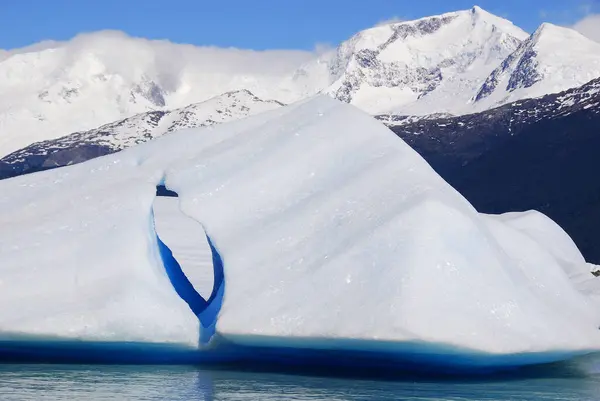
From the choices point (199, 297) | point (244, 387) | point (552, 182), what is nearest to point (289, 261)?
point (244, 387)

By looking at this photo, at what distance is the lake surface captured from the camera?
14.1 meters

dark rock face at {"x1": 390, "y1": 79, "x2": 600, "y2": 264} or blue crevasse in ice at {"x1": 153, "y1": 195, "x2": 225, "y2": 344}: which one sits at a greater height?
dark rock face at {"x1": 390, "y1": 79, "x2": 600, "y2": 264}

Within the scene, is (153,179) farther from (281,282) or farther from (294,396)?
(294,396)

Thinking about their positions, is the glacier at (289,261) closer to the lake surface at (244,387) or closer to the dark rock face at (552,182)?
the lake surface at (244,387)

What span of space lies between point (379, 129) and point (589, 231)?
401 feet

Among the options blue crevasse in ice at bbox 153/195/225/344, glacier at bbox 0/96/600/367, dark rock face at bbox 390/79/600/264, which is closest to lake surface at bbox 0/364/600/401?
glacier at bbox 0/96/600/367

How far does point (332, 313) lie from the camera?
1502 centimetres

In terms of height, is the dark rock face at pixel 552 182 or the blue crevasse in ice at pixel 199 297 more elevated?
the dark rock face at pixel 552 182

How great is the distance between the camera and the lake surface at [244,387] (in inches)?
556

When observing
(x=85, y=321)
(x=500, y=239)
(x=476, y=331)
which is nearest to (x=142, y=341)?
(x=85, y=321)

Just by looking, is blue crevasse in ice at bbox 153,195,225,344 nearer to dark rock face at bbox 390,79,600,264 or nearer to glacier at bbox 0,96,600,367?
glacier at bbox 0,96,600,367

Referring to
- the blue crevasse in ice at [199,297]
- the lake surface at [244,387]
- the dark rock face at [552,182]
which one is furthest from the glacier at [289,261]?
the dark rock face at [552,182]

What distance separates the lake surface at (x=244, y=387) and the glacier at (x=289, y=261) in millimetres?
456

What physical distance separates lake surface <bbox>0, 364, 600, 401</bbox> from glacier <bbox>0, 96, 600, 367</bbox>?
1.50ft
